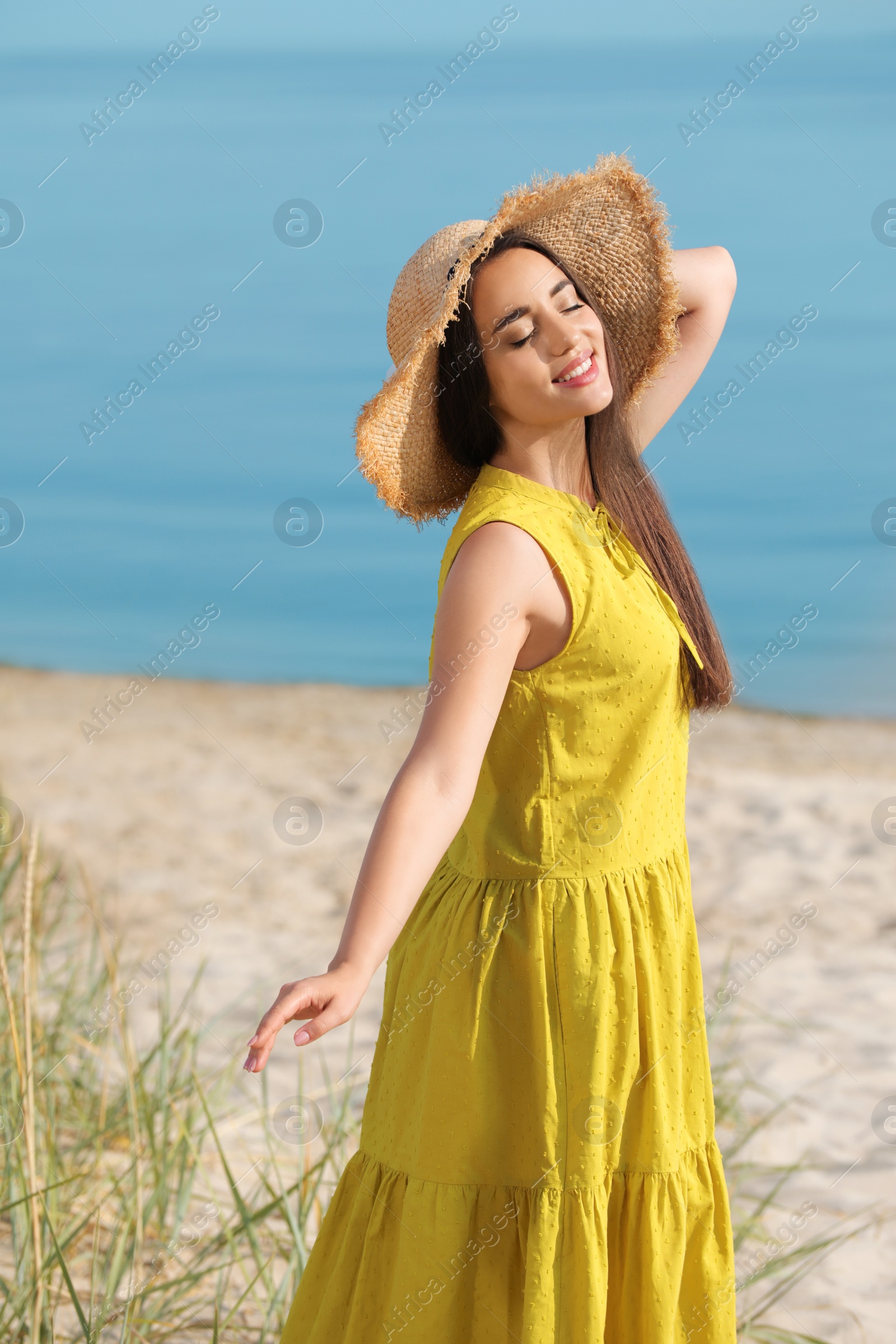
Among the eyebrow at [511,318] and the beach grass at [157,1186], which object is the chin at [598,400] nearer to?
the eyebrow at [511,318]

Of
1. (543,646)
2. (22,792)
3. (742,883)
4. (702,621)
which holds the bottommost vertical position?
(543,646)

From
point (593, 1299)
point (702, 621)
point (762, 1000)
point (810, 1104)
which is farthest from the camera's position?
point (762, 1000)

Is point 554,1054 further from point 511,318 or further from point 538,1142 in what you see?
point 511,318

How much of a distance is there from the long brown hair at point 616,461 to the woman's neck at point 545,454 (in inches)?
1.0

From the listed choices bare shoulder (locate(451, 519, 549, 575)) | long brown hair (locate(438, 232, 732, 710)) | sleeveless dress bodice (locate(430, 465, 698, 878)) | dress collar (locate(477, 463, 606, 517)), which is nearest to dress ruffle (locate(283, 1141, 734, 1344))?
sleeveless dress bodice (locate(430, 465, 698, 878))

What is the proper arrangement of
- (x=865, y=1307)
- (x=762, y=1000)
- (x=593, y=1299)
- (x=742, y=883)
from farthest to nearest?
1. (x=742, y=883)
2. (x=762, y=1000)
3. (x=865, y=1307)
4. (x=593, y=1299)

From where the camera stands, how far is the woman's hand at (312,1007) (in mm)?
1133

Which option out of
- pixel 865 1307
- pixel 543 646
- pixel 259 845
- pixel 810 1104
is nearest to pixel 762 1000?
pixel 810 1104

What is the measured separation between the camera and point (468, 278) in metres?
1.59

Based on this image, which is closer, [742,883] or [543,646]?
[543,646]

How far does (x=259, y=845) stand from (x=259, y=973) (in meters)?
1.52

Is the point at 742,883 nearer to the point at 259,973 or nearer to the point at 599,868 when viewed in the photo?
the point at 259,973

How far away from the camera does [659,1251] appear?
5.10 feet

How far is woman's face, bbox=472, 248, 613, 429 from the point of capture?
1600 millimetres
